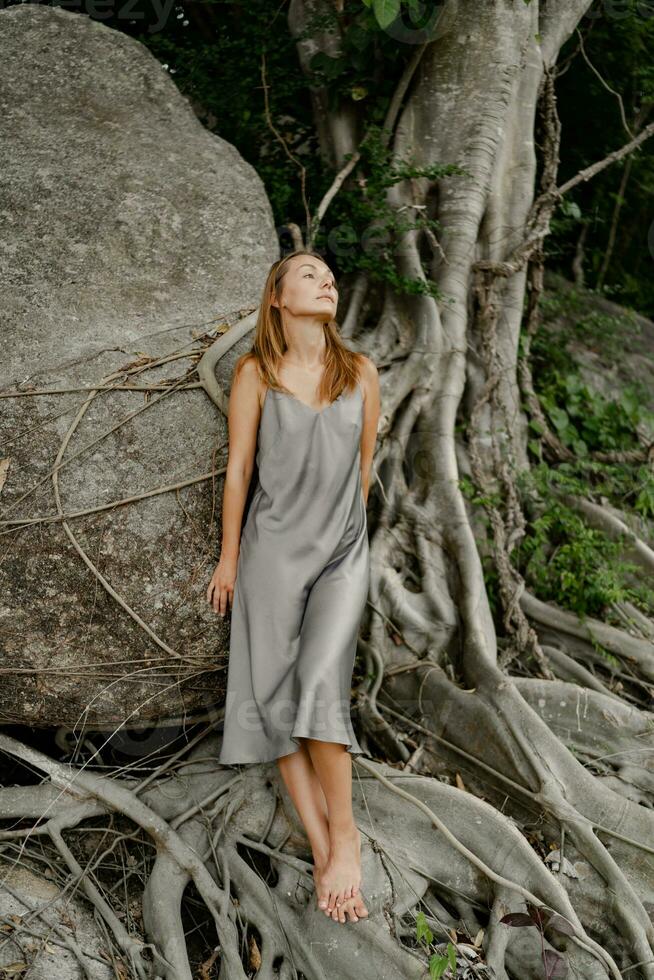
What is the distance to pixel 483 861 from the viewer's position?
8.63 feet

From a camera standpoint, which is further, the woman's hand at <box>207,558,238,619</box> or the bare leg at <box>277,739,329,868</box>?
the woman's hand at <box>207,558,238,619</box>

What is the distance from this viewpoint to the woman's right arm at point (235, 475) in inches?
101

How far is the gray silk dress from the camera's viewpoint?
2471 mm

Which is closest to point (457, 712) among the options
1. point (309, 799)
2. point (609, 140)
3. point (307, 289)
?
point (309, 799)

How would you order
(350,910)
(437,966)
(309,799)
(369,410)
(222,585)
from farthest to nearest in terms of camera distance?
(369,410) < (222,585) < (309,799) < (350,910) < (437,966)

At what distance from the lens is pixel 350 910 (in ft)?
7.71

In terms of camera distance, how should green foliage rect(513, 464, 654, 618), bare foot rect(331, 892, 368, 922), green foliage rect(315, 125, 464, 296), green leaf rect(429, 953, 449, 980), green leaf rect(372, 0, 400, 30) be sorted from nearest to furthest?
green leaf rect(429, 953, 449, 980) → bare foot rect(331, 892, 368, 922) → green leaf rect(372, 0, 400, 30) → green foliage rect(513, 464, 654, 618) → green foliage rect(315, 125, 464, 296)

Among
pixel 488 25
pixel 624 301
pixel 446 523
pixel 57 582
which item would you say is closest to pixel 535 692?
pixel 446 523

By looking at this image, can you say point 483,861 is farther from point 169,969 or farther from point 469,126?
point 469,126

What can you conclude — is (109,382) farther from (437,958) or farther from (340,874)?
(437,958)

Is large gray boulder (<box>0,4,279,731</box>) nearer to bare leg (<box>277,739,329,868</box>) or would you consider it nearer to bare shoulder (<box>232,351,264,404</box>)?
bare shoulder (<box>232,351,264,404</box>)

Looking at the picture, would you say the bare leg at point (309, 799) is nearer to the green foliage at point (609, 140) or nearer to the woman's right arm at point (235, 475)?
the woman's right arm at point (235, 475)

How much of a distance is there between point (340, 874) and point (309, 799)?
218 mm

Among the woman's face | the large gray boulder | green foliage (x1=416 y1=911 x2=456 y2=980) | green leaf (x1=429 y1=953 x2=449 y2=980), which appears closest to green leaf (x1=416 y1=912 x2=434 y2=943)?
green foliage (x1=416 y1=911 x2=456 y2=980)
